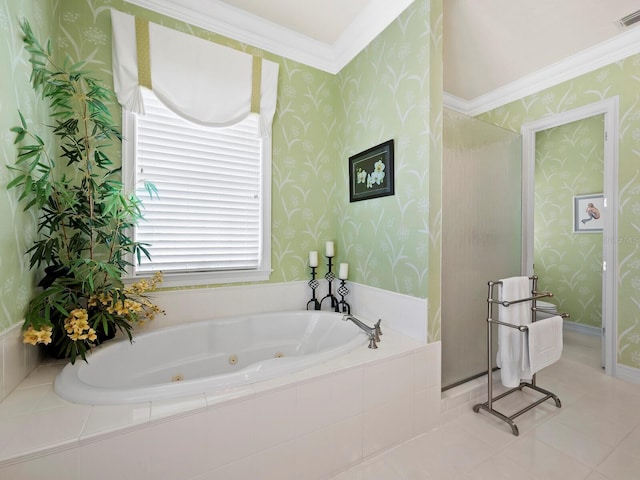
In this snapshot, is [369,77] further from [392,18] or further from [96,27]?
[96,27]

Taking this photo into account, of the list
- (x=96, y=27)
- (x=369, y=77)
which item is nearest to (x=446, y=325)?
(x=369, y=77)

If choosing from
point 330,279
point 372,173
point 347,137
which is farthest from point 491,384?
point 347,137

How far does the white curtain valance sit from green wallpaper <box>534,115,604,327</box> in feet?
11.8

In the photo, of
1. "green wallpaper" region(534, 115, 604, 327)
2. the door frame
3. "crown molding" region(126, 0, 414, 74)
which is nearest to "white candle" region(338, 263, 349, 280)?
"crown molding" region(126, 0, 414, 74)

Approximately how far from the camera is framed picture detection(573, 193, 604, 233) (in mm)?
3229

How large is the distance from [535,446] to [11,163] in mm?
2892

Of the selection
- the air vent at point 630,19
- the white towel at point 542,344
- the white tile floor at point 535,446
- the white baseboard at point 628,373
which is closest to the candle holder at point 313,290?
the white tile floor at point 535,446

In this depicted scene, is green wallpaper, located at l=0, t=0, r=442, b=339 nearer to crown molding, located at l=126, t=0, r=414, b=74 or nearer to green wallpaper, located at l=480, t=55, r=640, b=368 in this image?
crown molding, located at l=126, t=0, r=414, b=74

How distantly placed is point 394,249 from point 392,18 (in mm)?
1574

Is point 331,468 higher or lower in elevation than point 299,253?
lower

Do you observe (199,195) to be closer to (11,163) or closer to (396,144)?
(11,163)

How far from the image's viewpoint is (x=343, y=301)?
2383mm

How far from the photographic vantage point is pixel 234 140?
2.16 metres

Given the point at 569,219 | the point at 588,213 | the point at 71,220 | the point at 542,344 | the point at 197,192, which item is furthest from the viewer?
the point at 569,219
